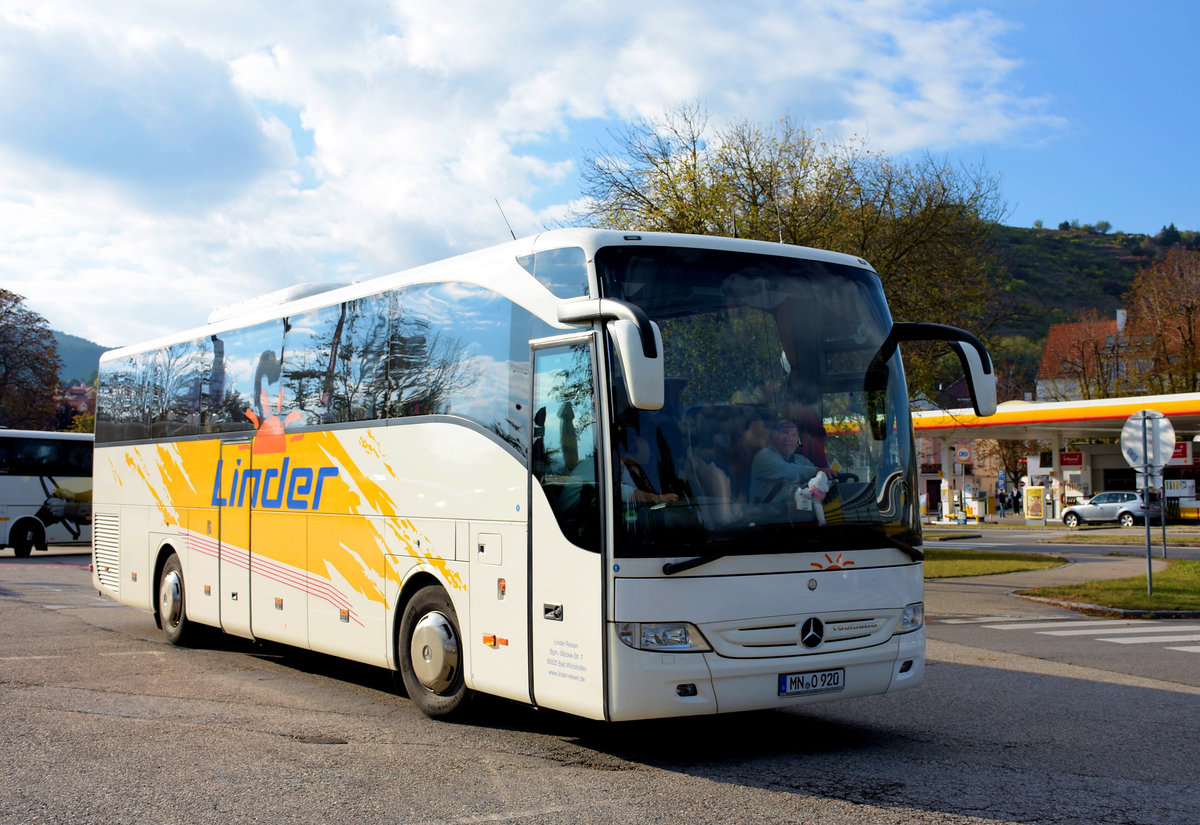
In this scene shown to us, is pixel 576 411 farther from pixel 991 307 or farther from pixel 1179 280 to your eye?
pixel 1179 280

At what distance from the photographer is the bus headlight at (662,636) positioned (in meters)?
6.43

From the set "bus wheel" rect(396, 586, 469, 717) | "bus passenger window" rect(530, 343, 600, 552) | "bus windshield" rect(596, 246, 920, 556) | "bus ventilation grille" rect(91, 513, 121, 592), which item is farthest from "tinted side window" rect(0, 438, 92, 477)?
"bus windshield" rect(596, 246, 920, 556)

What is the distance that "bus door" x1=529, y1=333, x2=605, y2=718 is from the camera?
6.58m

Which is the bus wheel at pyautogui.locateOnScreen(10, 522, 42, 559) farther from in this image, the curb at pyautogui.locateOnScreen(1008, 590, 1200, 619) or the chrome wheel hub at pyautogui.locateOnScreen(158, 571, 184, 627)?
the curb at pyautogui.locateOnScreen(1008, 590, 1200, 619)

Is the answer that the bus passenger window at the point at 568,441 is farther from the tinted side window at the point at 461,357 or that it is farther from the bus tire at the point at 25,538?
the bus tire at the point at 25,538

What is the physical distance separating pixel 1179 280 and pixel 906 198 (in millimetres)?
36783

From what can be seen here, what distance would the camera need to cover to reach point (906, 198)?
25.6 meters

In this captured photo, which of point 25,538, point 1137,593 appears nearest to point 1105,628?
point 1137,593

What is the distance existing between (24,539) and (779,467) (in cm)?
3038

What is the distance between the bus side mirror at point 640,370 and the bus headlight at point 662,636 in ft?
4.49

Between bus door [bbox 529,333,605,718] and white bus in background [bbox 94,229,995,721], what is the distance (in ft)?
0.06

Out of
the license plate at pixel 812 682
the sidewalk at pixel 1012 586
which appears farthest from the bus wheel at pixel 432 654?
the sidewalk at pixel 1012 586

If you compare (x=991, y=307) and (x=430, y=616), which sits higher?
(x=991, y=307)

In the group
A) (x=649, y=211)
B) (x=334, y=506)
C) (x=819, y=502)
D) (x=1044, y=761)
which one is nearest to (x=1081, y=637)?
(x=1044, y=761)
